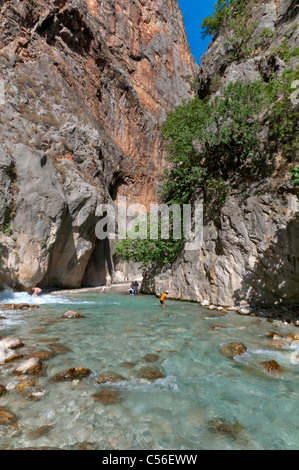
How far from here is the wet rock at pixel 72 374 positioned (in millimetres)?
4835

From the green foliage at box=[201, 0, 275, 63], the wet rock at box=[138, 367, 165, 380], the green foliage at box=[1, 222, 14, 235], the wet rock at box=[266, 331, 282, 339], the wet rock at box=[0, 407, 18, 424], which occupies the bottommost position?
the wet rock at box=[266, 331, 282, 339]

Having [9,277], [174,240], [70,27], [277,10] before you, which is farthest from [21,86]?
[277,10]

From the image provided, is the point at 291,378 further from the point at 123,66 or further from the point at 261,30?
the point at 123,66

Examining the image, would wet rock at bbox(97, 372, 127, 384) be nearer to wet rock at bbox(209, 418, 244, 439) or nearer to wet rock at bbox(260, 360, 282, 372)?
wet rock at bbox(209, 418, 244, 439)

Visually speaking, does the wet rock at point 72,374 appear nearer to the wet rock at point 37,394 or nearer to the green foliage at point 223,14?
the wet rock at point 37,394

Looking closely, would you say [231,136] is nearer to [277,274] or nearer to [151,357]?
[277,274]

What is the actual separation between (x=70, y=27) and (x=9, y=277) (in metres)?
36.0

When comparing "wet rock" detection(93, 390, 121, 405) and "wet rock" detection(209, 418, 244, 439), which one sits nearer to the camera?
"wet rock" detection(209, 418, 244, 439)

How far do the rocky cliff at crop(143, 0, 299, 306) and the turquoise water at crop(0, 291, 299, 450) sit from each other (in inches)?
130

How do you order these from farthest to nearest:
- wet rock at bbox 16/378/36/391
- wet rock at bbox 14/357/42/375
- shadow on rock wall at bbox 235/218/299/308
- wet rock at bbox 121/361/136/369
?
shadow on rock wall at bbox 235/218/299/308, wet rock at bbox 121/361/136/369, wet rock at bbox 14/357/42/375, wet rock at bbox 16/378/36/391

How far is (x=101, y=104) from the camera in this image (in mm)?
40469

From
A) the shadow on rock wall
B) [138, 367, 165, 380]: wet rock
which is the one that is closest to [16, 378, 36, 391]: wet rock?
[138, 367, 165, 380]: wet rock

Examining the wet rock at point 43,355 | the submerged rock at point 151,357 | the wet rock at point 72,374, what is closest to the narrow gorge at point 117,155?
the submerged rock at point 151,357

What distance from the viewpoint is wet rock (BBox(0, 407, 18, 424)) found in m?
3.47
